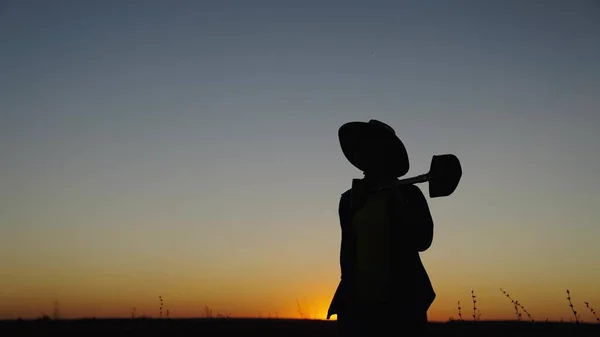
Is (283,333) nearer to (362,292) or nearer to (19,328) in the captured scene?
(19,328)

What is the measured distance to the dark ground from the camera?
1246cm

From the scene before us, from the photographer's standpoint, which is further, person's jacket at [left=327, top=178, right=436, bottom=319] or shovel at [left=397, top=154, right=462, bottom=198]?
shovel at [left=397, top=154, right=462, bottom=198]

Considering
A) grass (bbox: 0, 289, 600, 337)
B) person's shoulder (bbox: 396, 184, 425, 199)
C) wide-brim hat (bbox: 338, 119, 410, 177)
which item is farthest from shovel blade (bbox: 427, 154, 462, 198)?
grass (bbox: 0, 289, 600, 337)

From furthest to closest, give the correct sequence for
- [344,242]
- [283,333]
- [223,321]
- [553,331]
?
[223,321], [553,331], [283,333], [344,242]

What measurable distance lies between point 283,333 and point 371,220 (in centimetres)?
714

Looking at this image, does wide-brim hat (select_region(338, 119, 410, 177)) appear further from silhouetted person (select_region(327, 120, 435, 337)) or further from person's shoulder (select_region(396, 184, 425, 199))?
person's shoulder (select_region(396, 184, 425, 199))

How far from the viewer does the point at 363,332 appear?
19.1 ft

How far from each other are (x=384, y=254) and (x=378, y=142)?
1017 mm

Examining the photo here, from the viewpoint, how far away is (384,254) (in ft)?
19.1

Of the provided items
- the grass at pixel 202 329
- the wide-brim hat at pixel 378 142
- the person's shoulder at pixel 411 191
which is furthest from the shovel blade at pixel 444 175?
the grass at pixel 202 329

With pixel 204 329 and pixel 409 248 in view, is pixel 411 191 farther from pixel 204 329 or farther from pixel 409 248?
pixel 204 329

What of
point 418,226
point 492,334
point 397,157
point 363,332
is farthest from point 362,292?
point 492,334

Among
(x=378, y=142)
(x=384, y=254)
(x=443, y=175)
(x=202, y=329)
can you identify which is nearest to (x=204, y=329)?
(x=202, y=329)

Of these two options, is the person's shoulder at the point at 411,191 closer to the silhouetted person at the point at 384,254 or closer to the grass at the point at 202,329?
the silhouetted person at the point at 384,254
